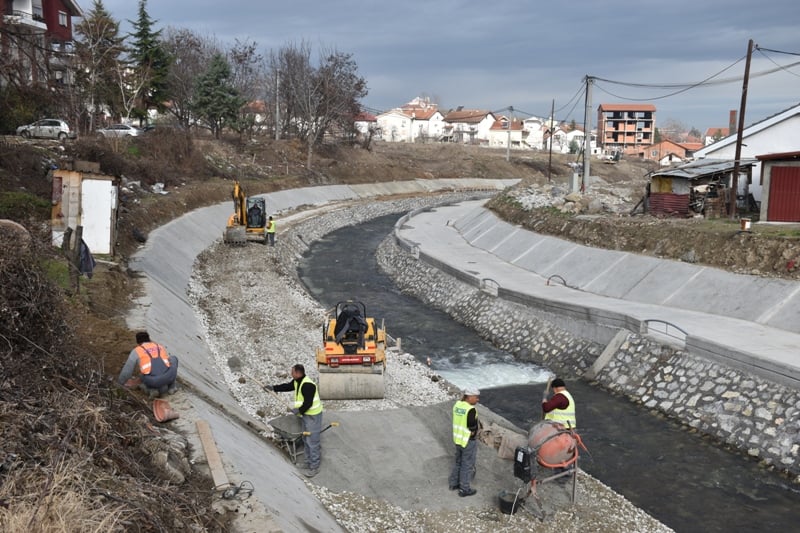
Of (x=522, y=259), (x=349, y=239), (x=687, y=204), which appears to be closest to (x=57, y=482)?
(x=522, y=259)

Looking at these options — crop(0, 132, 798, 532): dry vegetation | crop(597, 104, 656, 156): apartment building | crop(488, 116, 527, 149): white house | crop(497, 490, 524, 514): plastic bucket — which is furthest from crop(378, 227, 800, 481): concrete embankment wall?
crop(488, 116, 527, 149): white house

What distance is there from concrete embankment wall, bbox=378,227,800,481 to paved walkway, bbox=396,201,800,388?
34 centimetres

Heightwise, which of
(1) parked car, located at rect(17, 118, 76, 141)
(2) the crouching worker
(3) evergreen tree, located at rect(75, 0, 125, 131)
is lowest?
(2) the crouching worker

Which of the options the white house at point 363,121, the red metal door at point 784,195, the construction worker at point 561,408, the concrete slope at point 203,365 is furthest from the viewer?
the white house at point 363,121

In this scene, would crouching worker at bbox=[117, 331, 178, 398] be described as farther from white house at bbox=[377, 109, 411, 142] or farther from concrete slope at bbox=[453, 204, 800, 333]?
white house at bbox=[377, 109, 411, 142]

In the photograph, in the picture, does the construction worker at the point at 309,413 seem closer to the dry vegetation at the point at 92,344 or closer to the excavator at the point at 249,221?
the dry vegetation at the point at 92,344

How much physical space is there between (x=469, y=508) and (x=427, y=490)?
85cm

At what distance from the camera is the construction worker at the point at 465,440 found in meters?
11.1

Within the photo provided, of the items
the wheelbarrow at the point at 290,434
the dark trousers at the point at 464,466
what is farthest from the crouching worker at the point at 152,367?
the dark trousers at the point at 464,466

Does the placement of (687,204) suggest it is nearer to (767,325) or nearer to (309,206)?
(767,325)

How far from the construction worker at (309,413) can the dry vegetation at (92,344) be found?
2282 mm

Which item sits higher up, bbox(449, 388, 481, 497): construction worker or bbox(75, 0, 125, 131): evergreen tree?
bbox(75, 0, 125, 131): evergreen tree

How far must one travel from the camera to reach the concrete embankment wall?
46.5 ft

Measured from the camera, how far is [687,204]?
30.6 m
